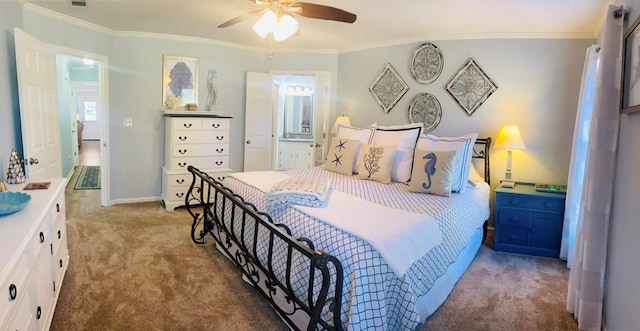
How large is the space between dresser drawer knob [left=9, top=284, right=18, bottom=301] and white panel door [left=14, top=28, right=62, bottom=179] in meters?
1.99

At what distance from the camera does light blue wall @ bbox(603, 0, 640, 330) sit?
5.58ft

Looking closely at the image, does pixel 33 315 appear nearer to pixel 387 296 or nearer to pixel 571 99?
pixel 387 296

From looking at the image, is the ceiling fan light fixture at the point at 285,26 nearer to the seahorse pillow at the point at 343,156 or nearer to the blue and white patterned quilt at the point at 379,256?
the blue and white patterned quilt at the point at 379,256

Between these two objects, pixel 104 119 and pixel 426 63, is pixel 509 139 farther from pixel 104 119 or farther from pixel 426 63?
pixel 104 119

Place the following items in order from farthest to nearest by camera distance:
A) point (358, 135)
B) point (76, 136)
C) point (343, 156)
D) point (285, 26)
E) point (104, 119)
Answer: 1. point (76, 136)
2. point (104, 119)
3. point (358, 135)
4. point (343, 156)
5. point (285, 26)

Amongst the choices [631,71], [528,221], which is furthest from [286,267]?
[528,221]

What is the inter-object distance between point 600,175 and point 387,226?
130 cm

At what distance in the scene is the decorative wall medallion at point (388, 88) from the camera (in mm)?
4555

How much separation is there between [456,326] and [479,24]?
2.85m

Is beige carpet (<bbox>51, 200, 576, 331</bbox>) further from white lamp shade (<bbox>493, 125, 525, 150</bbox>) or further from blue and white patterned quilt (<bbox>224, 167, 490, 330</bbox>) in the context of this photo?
white lamp shade (<bbox>493, 125, 525, 150</bbox>)

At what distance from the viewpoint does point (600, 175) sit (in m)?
2.10

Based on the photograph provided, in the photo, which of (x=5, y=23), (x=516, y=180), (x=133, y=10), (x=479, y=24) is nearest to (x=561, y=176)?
(x=516, y=180)

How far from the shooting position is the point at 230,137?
5.40m

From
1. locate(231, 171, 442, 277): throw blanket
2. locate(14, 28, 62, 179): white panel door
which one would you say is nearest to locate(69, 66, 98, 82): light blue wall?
locate(14, 28, 62, 179): white panel door
